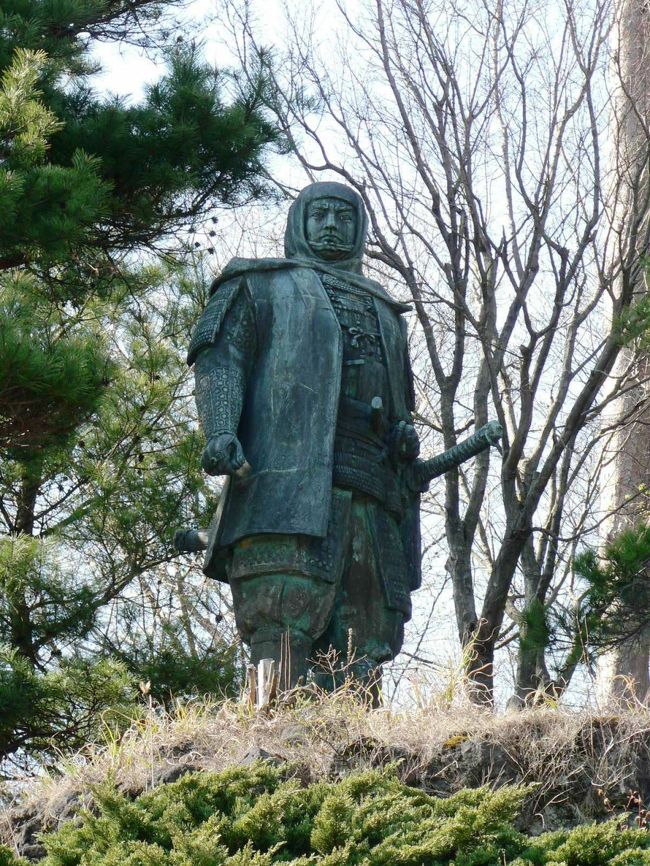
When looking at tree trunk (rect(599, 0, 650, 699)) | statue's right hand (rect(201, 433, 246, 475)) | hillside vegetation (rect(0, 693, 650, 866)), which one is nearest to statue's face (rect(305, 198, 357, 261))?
statue's right hand (rect(201, 433, 246, 475))

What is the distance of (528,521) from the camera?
11.9 meters

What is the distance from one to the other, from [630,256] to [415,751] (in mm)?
6640

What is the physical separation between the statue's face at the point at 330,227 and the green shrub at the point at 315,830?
2.67 metres

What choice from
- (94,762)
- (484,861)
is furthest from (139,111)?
(484,861)

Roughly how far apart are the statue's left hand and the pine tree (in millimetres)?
2062

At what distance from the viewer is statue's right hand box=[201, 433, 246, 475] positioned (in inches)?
282

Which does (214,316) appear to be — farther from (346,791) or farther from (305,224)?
(346,791)

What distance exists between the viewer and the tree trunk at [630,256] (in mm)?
12508

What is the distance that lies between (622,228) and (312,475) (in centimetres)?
591

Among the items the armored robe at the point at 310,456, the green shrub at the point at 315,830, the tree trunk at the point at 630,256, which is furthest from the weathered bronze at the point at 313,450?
the tree trunk at the point at 630,256

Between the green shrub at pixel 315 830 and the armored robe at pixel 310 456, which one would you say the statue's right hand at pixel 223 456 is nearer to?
the armored robe at pixel 310 456

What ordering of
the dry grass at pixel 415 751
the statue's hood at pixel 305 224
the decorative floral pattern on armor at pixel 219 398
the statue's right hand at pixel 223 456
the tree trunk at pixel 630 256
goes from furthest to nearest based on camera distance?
the tree trunk at pixel 630 256, the statue's hood at pixel 305 224, the decorative floral pattern on armor at pixel 219 398, the statue's right hand at pixel 223 456, the dry grass at pixel 415 751

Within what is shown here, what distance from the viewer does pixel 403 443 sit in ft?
25.1

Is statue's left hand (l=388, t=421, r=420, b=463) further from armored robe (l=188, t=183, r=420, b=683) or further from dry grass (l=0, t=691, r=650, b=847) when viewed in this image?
dry grass (l=0, t=691, r=650, b=847)
